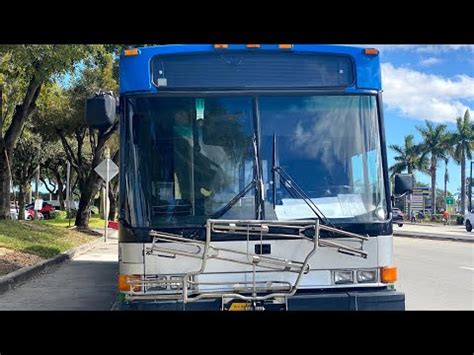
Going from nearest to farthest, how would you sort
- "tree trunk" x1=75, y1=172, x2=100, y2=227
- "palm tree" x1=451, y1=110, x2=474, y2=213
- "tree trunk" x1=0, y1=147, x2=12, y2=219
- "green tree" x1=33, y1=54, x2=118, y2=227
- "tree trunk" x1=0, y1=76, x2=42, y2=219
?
"tree trunk" x1=0, y1=76, x2=42, y2=219 → "tree trunk" x1=0, y1=147, x2=12, y2=219 → "green tree" x1=33, y1=54, x2=118, y2=227 → "tree trunk" x1=75, y1=172, x2=100, y2=227 → "palm tree" x1=451, y1=110, x2=474, y2=213

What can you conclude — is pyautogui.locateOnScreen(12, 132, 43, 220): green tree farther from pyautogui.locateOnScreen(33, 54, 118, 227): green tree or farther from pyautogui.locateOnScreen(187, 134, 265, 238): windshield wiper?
pyautogui.locateOnScreen(187, 134, 265, 238): windshield wiper

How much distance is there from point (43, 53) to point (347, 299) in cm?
1236

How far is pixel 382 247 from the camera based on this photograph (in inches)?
244

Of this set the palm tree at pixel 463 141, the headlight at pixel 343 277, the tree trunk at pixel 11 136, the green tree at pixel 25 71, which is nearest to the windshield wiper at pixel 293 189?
the headlight at pixel 343 277

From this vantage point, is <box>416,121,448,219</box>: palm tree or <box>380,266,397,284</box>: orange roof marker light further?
<box>416,121,448,219</box>: palm tree

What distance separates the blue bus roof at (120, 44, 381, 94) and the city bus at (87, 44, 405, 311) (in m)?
0.01

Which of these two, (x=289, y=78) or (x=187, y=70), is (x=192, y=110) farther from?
Result: (x=289, y=78)

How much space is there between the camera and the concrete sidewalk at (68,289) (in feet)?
33.3

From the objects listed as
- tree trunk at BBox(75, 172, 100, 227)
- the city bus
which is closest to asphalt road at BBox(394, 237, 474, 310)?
the city bus

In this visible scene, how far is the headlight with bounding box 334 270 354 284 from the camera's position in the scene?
611 cm

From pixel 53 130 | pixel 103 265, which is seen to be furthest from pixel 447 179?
pixel 103 265

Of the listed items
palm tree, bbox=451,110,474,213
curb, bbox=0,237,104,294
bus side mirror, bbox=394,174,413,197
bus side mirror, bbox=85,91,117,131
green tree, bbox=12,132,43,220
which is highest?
palm tree, bbox=451,110,474,213

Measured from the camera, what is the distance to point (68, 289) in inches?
471
